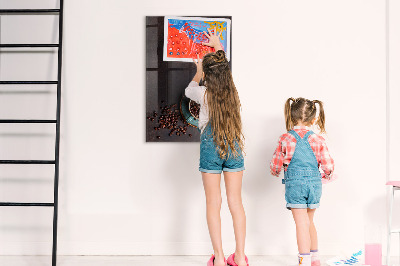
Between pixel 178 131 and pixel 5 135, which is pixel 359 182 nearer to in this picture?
pixel 178 131

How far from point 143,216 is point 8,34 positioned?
65.3 inches

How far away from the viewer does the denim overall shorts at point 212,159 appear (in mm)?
2809

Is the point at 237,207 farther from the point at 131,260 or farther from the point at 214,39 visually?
the point at 214,39

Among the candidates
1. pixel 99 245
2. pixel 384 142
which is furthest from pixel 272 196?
pixel 99 245

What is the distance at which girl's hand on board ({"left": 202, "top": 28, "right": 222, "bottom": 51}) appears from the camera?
10.6 feet

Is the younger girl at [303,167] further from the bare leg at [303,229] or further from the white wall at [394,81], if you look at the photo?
the white wall at [394,81]

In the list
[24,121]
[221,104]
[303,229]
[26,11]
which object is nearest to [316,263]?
[303,229]

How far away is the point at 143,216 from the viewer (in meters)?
3.34

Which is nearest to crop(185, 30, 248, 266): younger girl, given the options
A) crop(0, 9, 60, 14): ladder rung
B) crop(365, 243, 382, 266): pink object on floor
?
crop(365, 243, 382, 266): pink object on floor

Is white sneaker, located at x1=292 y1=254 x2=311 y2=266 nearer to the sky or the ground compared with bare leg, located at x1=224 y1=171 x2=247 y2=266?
nearer to the ground

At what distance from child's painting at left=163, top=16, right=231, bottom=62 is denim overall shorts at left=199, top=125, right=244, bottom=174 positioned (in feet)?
2.50

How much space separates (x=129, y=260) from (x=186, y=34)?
1650mm

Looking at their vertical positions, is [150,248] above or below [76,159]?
below

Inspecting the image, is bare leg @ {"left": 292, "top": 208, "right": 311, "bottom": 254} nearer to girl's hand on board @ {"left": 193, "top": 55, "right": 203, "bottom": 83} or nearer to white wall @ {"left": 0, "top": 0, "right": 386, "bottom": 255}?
white wall @ {"left": 0, "top": 0, "right": 386, "bottom": 255}
